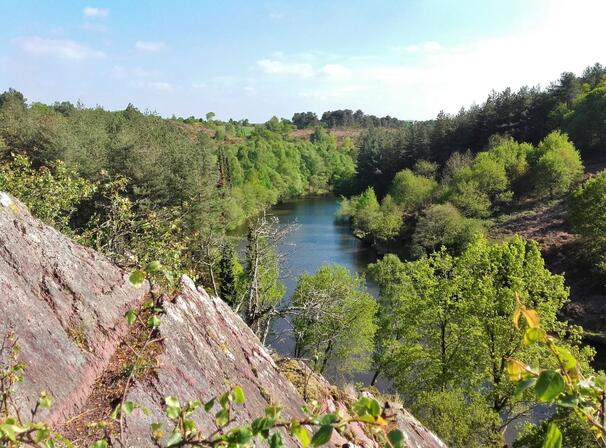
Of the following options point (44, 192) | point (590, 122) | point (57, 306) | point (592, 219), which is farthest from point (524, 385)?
point (590, 122)

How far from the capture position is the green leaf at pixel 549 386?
1698mm

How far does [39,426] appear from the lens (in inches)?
74.2

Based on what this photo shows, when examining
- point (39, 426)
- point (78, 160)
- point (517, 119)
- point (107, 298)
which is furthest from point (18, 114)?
point (517, 119)

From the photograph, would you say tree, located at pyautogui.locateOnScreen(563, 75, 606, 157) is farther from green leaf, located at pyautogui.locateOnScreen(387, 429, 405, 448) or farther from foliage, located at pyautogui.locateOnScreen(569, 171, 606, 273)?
green leaf, located at pyautogui.locateOnScreen(387, 429, 405, 448)

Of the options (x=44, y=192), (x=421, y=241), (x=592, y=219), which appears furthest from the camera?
(x=421, y=241)

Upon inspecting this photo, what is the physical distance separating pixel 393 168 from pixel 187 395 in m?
88.9

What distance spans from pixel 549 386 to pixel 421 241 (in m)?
53.9

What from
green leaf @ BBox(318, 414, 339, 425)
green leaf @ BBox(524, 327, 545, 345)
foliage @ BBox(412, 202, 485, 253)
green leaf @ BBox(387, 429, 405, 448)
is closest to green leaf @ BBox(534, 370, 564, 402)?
green leaf @ BBox(524, 327, 545, 345)

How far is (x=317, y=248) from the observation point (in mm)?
60594

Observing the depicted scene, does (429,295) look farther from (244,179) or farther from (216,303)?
(244,179)

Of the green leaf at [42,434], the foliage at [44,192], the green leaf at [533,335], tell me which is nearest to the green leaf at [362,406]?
the green leaf at [533,335]

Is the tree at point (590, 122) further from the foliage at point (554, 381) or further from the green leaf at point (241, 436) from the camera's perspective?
the green leaf at point (241, 436)

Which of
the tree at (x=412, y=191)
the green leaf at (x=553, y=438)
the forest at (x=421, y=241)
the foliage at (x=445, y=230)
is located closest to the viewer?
the green leaf at (x=553, y=438)

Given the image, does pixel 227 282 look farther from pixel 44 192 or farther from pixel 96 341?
pixel 96 341
